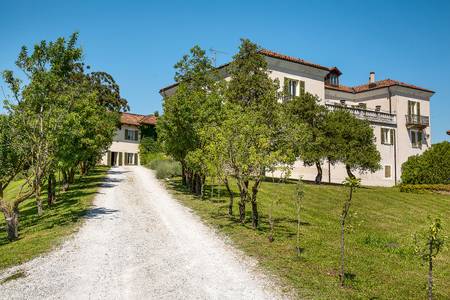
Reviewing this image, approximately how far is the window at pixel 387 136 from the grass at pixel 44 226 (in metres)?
37.2

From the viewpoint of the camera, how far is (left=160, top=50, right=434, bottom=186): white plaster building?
4559 centimetres

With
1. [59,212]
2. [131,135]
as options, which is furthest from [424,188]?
[131,135]

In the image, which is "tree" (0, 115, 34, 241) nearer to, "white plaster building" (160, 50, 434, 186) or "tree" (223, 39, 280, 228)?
"tree" (223, 39, 280, 228)

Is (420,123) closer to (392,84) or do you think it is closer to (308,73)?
(392,84)

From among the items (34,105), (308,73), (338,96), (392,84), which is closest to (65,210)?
(34,105)

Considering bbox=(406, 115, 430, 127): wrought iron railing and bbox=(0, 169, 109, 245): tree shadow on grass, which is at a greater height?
bbox=(406, 115, 430, 127): wrought iron railing

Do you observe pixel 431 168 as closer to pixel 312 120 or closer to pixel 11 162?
pixel 312 120

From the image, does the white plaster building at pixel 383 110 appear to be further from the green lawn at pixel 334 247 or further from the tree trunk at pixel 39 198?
the tree trunk at pixel 39 198

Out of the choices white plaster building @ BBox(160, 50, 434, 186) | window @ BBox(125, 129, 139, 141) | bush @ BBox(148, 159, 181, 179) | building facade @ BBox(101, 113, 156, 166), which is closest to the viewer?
bush @ BBox(148, 159, 181, 179)

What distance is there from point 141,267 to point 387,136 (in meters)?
46.1

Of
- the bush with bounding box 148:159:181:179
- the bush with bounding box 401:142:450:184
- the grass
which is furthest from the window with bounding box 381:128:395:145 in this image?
the grass

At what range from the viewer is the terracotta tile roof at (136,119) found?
6302 centimetres

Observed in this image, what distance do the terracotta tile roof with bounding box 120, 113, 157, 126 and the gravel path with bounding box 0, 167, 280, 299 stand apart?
148 feet

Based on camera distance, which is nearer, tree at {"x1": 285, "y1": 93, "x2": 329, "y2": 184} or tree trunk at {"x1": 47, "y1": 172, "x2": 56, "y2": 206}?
tree trunk at {"x1": 47, "y1": 172, "x2": 56, "y2": 206}
